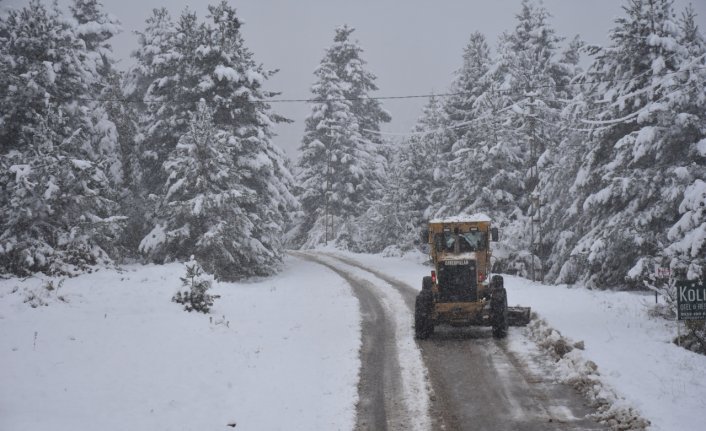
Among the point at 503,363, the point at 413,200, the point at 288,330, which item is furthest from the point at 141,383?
the point at 413,200

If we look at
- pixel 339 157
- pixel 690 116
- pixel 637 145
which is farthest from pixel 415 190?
pixel 690 116

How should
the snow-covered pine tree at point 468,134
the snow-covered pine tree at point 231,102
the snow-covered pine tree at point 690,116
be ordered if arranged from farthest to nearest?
the snow-covered pine tree at point 468,134, the snow-covered pine tree at point 231,102, the snow-covered pine tree at point 690,116

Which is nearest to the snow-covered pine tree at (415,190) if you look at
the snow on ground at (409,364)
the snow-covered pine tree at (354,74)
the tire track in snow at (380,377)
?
the snow-covered pine tree at (354,74)

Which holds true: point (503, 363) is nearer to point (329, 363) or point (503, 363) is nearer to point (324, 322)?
point (329, 363)

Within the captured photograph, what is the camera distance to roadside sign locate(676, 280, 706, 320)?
1001 centimetres

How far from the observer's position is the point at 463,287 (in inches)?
527

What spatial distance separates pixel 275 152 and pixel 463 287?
17742 millimetres

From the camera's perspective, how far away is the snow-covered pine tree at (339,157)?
1790 inches

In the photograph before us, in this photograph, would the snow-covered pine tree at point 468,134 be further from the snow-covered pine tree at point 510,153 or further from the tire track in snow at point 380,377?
the tire track in snow at point 380,377

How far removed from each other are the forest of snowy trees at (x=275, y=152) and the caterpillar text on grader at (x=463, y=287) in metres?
4.54

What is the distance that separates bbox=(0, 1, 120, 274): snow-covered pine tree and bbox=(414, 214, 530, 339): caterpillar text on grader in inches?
437

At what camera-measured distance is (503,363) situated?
10727 millimetres

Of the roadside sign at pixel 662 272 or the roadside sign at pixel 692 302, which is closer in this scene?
the roadside sign at pixel 692 302

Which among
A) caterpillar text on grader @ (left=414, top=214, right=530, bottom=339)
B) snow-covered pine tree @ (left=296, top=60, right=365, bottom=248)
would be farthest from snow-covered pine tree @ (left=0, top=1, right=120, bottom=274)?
snow-covered pine tree @ (left=296, top=60, right=365, bottom=248)
